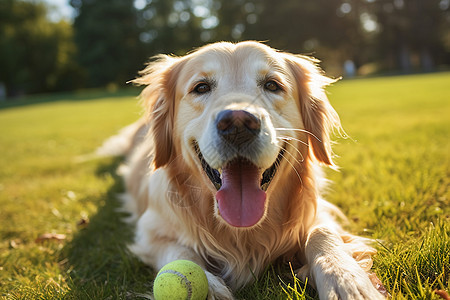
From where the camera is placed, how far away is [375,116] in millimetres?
8398

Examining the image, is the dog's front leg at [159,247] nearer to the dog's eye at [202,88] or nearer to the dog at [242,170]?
the dog at [242,170]

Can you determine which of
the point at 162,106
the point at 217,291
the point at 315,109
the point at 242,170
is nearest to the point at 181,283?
the point at 217,291

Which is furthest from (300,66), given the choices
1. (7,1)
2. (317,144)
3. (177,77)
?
(7,1)

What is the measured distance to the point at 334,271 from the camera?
188 cm

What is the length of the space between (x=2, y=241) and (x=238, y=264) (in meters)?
2.26

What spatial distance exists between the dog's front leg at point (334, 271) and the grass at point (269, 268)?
0.42ft

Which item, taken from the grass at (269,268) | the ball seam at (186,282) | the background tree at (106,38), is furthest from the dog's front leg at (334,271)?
the background tree at (106,38)

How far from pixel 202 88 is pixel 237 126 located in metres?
0.73

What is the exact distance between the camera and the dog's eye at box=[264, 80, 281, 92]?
2.53 m

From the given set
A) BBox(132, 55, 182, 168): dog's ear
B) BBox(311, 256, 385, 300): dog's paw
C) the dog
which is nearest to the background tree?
BBox(132, 55, 182, 168): dog's ear

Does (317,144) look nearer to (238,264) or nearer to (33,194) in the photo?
(238,264)

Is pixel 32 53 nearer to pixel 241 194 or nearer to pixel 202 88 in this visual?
pixel 202 88

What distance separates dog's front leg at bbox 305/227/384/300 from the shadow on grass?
1.03 meters

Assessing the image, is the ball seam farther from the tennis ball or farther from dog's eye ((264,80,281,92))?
dog's eye ((264,80,281,92))
